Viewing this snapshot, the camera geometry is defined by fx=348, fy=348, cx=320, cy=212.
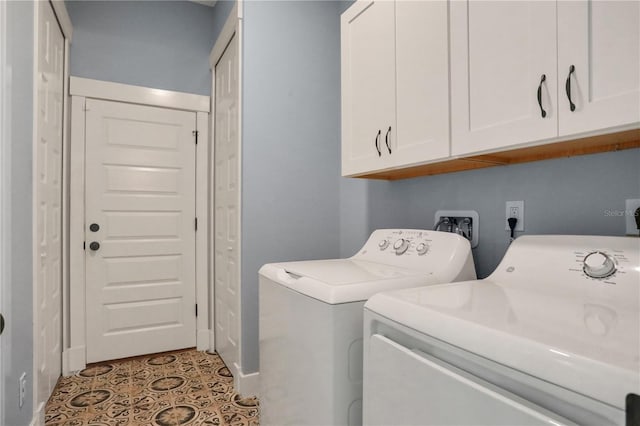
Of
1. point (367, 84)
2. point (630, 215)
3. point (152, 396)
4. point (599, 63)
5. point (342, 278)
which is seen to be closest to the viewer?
point (599, 63)

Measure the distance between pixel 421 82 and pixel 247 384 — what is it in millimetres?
1923

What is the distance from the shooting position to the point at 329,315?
A: 1042mm

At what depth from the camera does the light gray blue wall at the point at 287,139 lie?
2.14 m

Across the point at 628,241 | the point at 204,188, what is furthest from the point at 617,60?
the point at 204,188

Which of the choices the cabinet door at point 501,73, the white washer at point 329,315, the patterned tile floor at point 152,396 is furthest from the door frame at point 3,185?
the cabinet door at point 501,73

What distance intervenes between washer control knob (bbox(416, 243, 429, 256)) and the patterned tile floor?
1.31 m

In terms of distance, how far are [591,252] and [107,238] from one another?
2889 millimetres

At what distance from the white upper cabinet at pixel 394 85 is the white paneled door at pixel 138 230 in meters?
1.68

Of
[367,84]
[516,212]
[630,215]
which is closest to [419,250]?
[516,212]

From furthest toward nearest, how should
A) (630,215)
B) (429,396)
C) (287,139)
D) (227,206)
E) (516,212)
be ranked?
(227,206) → (287,139) → (516,212) → (630,215) → (429,396)

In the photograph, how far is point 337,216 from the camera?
2414 mm

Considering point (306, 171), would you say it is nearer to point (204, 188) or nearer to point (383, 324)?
point (204, 188)

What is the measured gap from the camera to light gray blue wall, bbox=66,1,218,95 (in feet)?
8.47

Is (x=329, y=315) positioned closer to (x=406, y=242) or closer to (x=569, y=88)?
(x=406, y=242)
